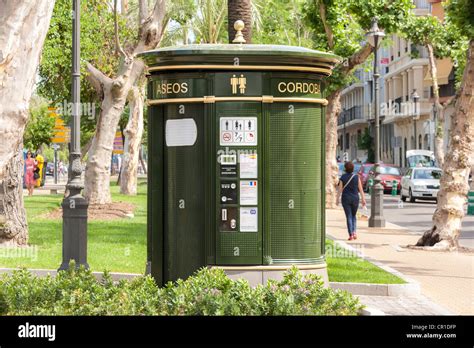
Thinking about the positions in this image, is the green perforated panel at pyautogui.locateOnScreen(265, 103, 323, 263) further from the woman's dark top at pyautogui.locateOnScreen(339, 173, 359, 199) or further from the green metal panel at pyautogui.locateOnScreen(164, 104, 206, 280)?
the woman's dark top at pyautogui.locateOnScreen(339, 173, 359, 199)

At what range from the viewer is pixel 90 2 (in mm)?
32156

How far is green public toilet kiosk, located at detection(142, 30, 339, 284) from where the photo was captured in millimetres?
10945

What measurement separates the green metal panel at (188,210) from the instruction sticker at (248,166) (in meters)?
0.41

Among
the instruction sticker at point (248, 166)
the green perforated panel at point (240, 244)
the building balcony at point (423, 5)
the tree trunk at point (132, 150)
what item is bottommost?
the green perforated panel at point (240, 244)

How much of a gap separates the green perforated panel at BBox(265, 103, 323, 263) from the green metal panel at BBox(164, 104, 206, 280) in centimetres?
72

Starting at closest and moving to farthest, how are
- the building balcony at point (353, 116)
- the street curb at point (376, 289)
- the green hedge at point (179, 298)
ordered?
the green hedge at point (179, 298) → the street curb at point (376, 289) → the building balcony at point (353, 116)

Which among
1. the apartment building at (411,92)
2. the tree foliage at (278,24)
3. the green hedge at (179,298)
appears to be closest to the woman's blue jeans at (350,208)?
the green hedge at (179,298)

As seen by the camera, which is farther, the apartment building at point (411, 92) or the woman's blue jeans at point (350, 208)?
the apartment building at point (411, 92)

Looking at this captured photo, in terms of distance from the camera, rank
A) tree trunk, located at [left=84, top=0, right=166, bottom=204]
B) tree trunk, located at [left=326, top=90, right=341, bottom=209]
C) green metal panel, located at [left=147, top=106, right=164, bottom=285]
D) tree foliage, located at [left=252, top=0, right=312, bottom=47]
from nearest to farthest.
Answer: green metal panel, located at [left=147, top=106, right=164, bottom=285]
tree trunk, located at [left=84, top=0, right=166, bottom=204]
tree trunk, located at [left=326, top=90, right=341, bottom=209]
tree foliage, located at [left=252, top=0, right=312, bottom=47]

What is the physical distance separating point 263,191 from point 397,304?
2.51 m

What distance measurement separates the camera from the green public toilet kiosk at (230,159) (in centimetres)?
1095

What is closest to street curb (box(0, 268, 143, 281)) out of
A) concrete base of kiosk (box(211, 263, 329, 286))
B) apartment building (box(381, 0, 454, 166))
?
concrete base of kiosk (box(211, 263, 329, 286))

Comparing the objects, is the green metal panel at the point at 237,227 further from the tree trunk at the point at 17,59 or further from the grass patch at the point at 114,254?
the tree trunk at the point at 17,59
